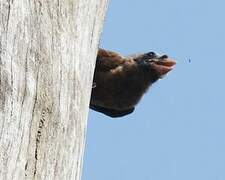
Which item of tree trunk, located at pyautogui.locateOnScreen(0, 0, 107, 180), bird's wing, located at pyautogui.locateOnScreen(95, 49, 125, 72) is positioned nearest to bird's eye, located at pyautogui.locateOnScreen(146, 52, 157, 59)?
bird's wing, located at pyautogui.locateOnScreen(95, 49, 125, 72)

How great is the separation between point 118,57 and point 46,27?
1.75 metres

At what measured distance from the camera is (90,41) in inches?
111

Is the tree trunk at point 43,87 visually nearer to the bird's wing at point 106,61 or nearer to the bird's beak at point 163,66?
the bird's beak at point 163,66

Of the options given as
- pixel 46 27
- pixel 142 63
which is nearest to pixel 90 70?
pixel 46 27

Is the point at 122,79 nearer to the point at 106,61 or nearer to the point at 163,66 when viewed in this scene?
the point at 106,61

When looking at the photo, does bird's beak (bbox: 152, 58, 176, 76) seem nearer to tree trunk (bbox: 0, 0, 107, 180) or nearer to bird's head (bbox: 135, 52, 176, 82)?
bird's head (bbox: 135, 52, 176, 82)

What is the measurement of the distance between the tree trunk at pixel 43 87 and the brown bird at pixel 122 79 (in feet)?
3.29

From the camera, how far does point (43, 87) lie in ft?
7.95

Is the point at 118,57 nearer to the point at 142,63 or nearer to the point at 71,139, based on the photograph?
the point at 142,63

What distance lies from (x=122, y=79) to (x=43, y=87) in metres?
1.63

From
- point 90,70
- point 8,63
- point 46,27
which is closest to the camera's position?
point 8,63

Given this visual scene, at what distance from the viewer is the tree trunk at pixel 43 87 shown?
7.37 feet

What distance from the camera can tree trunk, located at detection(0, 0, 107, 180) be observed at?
2.25 metres

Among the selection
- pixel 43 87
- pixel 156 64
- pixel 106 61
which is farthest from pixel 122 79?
pixel 43 87
